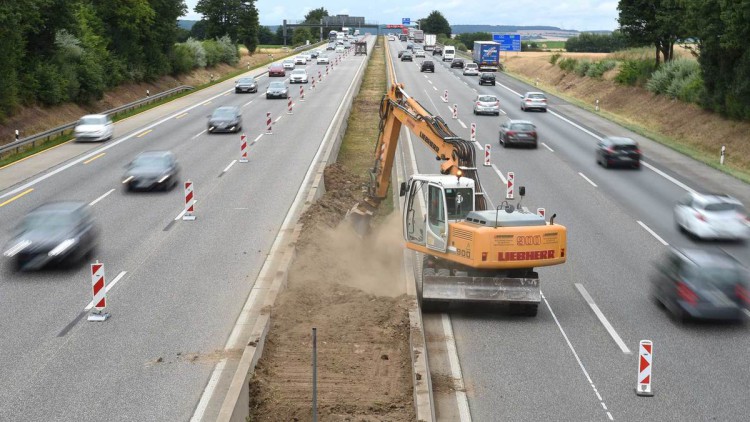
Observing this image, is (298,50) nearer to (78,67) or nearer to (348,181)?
(78,67)

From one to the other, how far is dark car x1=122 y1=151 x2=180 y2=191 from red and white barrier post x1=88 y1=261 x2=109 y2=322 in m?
13.6

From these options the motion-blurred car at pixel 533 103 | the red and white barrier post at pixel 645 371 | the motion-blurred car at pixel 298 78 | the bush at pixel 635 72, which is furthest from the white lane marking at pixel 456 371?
the motion-blurred car at pixel 298 78

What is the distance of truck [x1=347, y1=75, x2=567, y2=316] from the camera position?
17422 mm

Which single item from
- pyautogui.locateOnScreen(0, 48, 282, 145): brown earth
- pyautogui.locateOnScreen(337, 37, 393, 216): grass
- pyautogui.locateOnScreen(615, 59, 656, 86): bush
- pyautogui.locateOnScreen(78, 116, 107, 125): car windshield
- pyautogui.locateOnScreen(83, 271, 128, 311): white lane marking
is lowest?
pyautogui.locateOnScreen(0, 48, 282, 145): brown earth

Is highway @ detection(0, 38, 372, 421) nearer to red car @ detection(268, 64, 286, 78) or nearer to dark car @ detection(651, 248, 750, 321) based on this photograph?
dark car @ detection(651, 248, 750, 321)

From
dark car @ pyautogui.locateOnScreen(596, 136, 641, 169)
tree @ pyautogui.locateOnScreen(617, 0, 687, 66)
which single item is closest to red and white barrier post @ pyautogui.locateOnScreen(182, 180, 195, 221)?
dark car @ pyautogui.locateOnScreen(596, 136, 641, 169)

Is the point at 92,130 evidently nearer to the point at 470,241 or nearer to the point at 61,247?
the point at 61,247

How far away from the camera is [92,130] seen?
145 feet

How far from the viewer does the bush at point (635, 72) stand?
225 feet

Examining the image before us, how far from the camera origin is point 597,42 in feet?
606

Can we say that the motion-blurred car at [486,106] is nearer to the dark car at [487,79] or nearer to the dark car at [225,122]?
the dark car at [225,122]

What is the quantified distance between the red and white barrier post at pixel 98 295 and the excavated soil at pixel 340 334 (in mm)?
3506

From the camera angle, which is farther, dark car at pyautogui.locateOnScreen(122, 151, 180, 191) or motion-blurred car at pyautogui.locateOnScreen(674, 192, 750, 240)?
dark car at pyautogui.locateOnScreen(122, 151, 180, 191)

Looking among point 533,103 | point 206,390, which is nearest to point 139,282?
point 206,390
